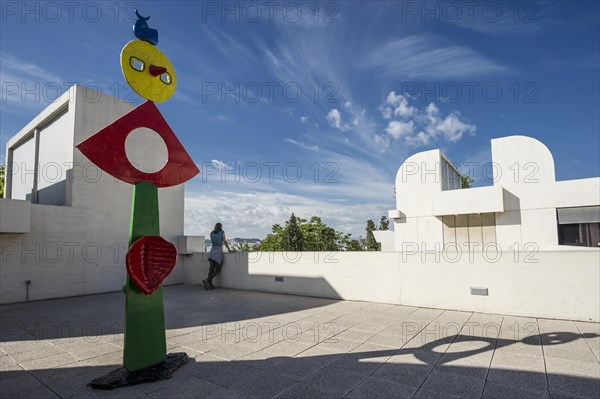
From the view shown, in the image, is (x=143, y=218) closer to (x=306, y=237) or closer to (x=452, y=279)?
(x=452, y=279)

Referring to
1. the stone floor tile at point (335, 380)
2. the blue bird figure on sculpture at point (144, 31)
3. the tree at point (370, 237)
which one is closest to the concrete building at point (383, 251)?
the stone floor tile at point (335, 380)

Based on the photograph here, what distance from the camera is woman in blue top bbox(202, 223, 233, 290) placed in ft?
31.0

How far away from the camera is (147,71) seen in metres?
3.76

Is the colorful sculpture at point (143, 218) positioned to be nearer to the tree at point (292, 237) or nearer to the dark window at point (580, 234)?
the dark window at point (580, 234)

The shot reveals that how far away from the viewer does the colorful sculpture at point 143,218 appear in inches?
128

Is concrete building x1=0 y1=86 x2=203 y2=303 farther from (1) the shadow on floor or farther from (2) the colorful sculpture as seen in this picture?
(2) the colorful sculpture

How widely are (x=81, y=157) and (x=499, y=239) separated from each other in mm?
14711

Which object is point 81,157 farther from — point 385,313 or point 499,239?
point 499,239

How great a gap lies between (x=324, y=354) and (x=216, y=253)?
6.40m

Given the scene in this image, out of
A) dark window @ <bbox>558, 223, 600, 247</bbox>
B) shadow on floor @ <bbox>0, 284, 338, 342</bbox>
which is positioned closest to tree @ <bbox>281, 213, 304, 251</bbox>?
dark window @ <bbox>558, 223, 600, 247</bbox>

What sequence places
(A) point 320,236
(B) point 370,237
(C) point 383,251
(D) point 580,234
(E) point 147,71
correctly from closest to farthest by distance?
(E) point 147,71
(C) point 383,251
(D) point 580,234
(A) point 320,236
(B) point 370,237

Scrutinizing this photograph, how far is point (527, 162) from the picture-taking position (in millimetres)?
12414

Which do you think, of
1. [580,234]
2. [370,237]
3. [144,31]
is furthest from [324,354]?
[370,237]

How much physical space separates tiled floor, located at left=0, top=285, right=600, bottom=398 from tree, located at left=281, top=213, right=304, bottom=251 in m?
28.7
